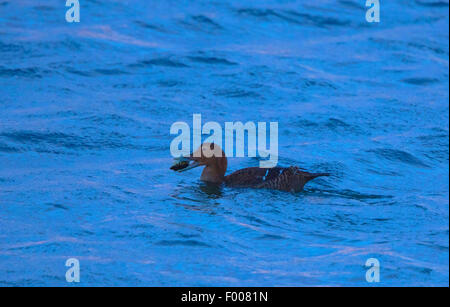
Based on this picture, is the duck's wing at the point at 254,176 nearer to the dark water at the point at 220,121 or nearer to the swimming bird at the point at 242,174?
the swimming bird at the point at 242,174

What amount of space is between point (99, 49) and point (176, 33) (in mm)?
1854

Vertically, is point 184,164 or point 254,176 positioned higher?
point 184,164

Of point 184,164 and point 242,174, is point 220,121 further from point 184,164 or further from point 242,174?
point 242,174

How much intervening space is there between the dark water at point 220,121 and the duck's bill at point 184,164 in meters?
0.16

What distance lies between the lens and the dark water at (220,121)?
7.43m

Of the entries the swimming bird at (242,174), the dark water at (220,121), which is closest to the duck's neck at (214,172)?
the swimming bird at (242,174)

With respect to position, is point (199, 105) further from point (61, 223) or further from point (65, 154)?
point (61, 223)

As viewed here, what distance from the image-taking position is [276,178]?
9477 millimetres

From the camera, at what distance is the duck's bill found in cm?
995

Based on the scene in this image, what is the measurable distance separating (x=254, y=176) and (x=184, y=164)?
0.95 meters

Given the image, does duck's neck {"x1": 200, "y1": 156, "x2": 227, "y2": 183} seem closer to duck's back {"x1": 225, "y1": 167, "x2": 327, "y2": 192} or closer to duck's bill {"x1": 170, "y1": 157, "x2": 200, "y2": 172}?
duck's bill {"x1": 170, "y1": 157, "x2": 200, "y2": 172}

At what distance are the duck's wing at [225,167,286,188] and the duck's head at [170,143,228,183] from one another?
189mm

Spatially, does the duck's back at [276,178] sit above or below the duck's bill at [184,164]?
below

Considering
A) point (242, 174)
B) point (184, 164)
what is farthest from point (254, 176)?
point (184, 164)
